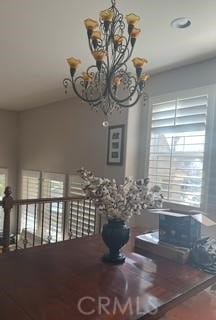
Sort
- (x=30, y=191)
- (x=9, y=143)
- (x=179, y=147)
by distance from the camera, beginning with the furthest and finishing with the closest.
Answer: (x=9, y=143) → (x=30, y=191) → (x=179, y=147)

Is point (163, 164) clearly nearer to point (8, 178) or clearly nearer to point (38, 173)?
point (38, 173)

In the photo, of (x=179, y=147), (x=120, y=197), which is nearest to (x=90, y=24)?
(x=120, y=197)

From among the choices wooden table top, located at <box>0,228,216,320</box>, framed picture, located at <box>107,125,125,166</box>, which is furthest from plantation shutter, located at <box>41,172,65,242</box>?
wooden table top, located at <box>0,228,216,320</box>

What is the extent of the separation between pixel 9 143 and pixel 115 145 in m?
3.55

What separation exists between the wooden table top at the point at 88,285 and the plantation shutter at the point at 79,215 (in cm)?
201

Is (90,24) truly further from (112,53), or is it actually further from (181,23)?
(181,23)

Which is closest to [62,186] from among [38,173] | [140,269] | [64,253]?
[38,173]

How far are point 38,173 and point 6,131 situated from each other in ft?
4.82

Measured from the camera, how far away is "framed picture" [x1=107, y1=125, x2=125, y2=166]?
3.70 m

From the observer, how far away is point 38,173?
5.71 metres

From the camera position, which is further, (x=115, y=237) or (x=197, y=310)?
(x=197, y=310)

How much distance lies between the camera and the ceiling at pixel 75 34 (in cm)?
205

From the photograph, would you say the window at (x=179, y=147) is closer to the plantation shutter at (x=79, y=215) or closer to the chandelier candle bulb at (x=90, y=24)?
the plantation shutter at (x=79, y=215)

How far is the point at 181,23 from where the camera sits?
2.23 metres
